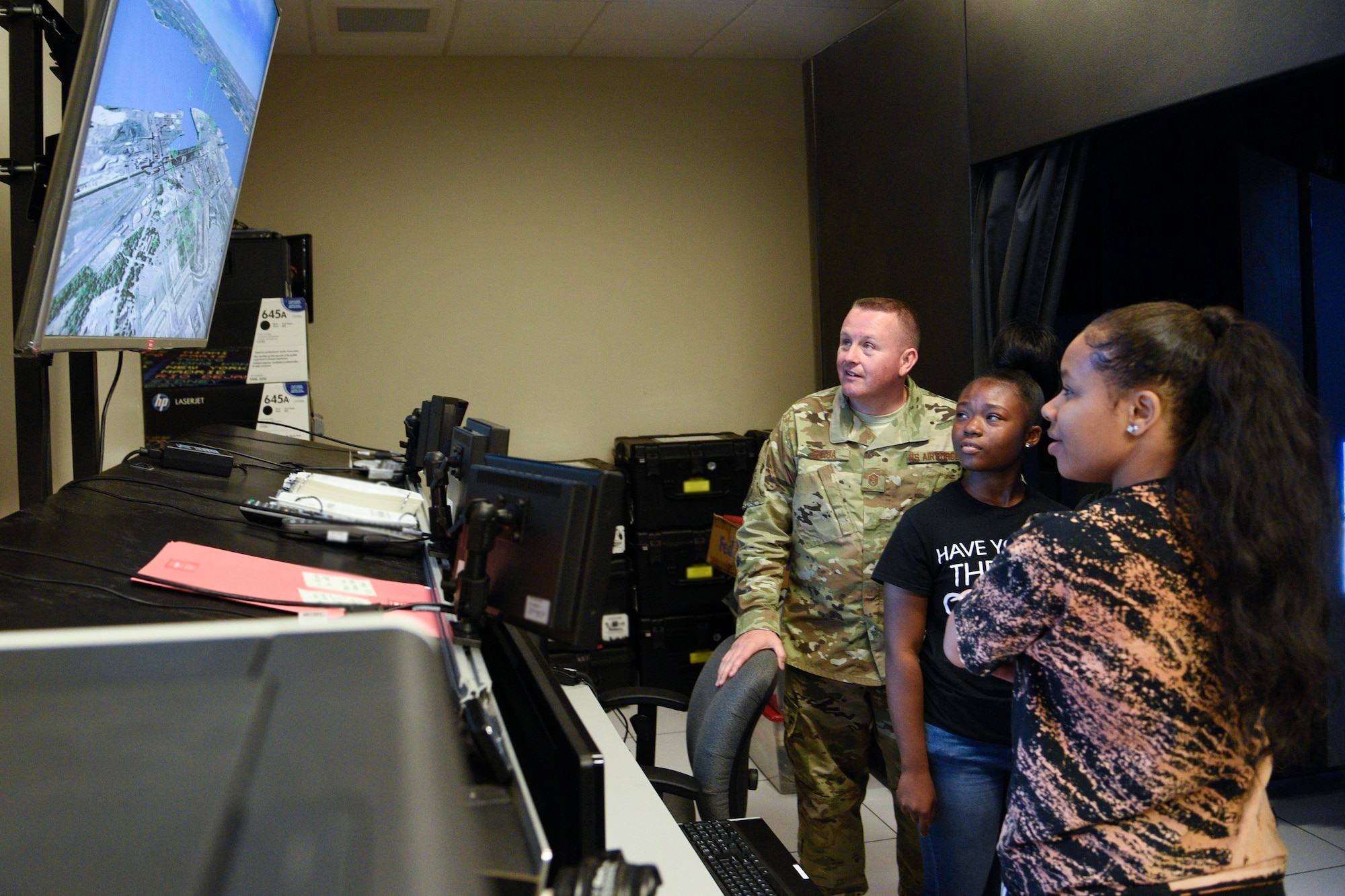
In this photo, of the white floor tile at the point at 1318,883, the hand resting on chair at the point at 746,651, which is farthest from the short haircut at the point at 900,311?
the white floor tile at the point at 1318,883

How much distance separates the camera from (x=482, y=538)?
1.03m

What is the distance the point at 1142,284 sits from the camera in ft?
11.4

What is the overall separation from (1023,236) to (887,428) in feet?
3.14

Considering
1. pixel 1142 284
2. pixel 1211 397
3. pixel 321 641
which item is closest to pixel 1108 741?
pixel 1211 397


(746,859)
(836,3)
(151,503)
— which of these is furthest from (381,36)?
(746,859)

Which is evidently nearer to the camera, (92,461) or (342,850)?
(342,850)

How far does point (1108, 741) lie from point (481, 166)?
13.4 ft

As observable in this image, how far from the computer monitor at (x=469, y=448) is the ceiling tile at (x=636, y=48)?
122 inches

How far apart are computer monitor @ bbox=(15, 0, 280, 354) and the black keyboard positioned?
128 centimetres

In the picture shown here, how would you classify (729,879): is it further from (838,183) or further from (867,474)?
(838,183)

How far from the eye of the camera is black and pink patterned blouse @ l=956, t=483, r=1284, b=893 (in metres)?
1.17

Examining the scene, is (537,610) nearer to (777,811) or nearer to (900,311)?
(900,311)

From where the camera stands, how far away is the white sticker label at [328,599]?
1.21 metres

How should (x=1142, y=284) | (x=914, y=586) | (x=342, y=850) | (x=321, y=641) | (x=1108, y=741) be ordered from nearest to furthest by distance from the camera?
(x=342, y=850), (x=321, y=641), (x=1108, y=741), (x=914, y=586), (x=1142, y=284)
